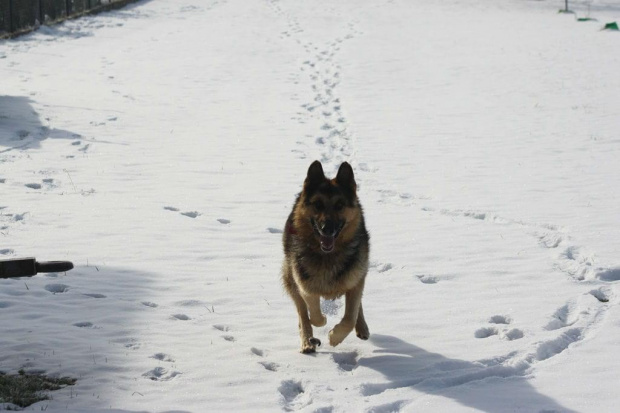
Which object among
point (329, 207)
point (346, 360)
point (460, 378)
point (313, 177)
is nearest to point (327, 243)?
point (329, 207)

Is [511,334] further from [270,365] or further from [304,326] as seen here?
[270,365]

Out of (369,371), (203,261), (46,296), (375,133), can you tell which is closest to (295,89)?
(375,133)

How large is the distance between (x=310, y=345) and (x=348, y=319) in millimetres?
409

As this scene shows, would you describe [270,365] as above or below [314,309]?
below

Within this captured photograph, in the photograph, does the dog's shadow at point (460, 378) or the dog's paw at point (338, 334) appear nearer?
the dog's shadow at point (460, 378)

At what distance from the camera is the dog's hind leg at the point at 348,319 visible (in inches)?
234

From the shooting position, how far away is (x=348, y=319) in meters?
5.95

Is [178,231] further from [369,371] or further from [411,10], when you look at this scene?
[411,10]

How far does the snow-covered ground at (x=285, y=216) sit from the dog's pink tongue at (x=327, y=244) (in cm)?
84

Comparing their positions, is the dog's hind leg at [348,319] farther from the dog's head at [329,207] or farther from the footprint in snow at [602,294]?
the footprint in snow at [602,294]

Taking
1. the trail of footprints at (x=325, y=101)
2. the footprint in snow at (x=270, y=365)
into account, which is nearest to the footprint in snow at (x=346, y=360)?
the footprint in snow at (x=270, y=365)

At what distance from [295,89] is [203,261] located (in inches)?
452

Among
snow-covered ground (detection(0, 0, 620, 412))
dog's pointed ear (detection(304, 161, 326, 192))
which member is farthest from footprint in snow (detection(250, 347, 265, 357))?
dog's pointed ear (detection(304, 161, 326, 192))

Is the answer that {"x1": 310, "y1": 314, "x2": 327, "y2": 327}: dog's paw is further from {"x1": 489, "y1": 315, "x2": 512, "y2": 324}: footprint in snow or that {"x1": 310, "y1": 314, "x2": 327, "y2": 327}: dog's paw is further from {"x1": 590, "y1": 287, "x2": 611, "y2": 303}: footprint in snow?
{"x1": 590, "y1": 287, "x2": 611, "y2": 303}: footprint in snow
